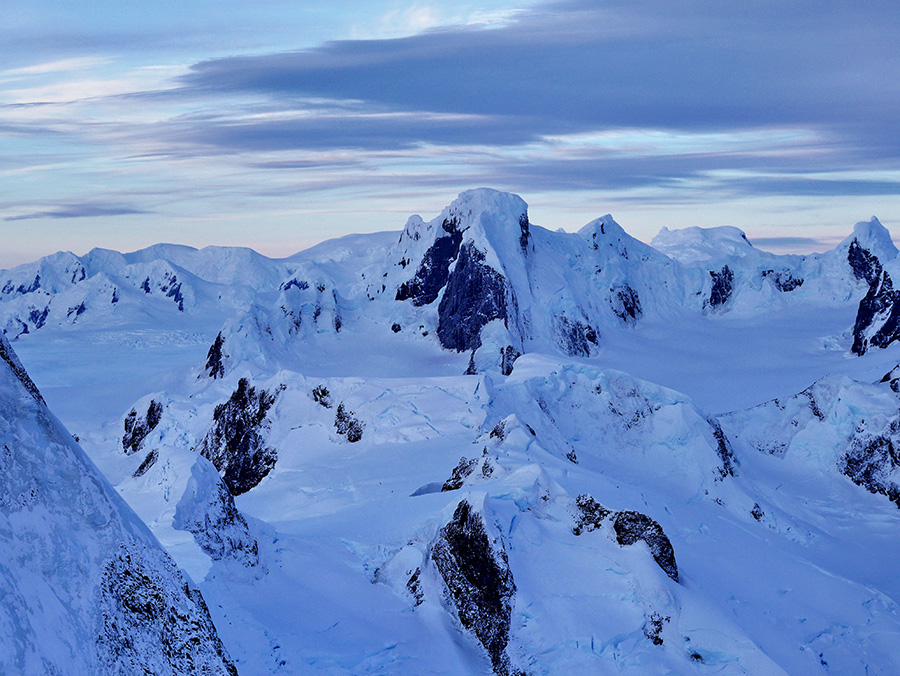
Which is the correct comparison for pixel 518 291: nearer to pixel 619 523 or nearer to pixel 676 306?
pixel 676 306

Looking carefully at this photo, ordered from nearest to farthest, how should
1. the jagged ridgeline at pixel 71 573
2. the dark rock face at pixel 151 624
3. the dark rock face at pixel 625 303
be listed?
the jagged ridgeline at pixel 71 573 → the dark rock face at pixel 151 624 → the dark rock face at pixel 625 303

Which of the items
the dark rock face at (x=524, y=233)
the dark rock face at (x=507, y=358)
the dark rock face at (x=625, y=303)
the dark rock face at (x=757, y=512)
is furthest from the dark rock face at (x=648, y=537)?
the dark rock face at (x=625, y=303)

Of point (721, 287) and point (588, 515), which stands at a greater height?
point (588, 515)

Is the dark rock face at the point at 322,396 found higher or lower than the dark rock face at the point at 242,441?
higher

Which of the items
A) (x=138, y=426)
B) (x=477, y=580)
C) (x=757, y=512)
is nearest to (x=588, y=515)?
(x=477, y=580)

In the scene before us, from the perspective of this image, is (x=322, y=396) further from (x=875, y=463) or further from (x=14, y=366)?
(x=14, y=366)

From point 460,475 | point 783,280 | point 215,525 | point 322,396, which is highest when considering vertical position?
point 215,525

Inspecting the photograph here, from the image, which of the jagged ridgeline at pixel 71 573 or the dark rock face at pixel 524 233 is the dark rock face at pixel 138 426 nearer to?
the jagged ridgeline at pixel 71 573
